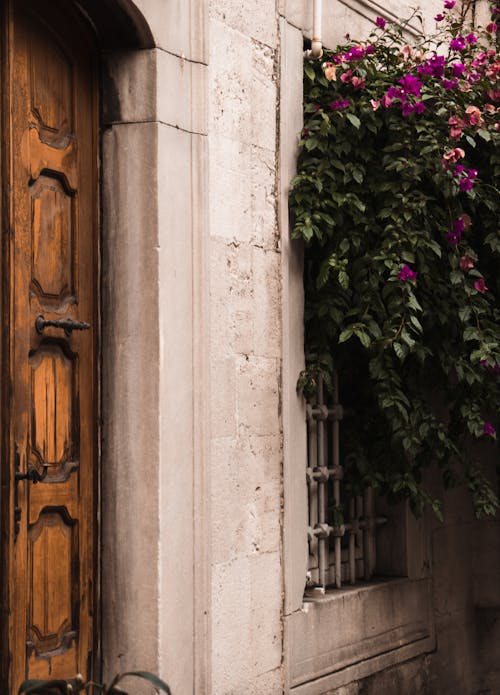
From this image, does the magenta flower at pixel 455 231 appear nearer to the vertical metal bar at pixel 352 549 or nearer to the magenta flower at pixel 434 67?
the magenta flower at pixel 434 67

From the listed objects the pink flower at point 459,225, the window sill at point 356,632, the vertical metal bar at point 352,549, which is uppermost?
the pink flower at point 459,225

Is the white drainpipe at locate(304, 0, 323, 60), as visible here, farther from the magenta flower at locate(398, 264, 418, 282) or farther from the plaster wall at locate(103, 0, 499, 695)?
the magenta flower at locate(398, 264, 418, 282)

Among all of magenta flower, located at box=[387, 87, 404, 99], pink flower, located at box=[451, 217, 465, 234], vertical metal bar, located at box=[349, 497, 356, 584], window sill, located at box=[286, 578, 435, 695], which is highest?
magenta flower, located at box=[387, 87, 404, 99]

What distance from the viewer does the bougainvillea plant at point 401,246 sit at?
6.18 metres

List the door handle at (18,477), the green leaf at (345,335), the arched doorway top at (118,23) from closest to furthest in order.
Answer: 1. the door handle at (18,477)
2. the arched doorway top at (118,23)
3. the green leaf at (345,335)

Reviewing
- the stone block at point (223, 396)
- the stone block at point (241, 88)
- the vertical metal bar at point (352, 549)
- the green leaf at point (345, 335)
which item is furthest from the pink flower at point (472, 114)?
the vertical metal bar at point (352, 549)

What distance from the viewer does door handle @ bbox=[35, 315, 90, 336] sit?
15.7 ft

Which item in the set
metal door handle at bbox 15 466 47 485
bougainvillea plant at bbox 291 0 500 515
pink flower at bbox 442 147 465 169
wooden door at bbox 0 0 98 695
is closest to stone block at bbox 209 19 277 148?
bougainvillea plant at bbox 291 0 500 515

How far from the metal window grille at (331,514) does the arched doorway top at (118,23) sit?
213 cm

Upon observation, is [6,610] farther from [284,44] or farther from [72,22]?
[284,44]

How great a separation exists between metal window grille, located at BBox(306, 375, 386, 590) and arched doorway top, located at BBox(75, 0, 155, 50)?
6.98 feet

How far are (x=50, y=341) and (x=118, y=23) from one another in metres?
1.21

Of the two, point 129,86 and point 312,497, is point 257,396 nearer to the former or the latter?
point 312,497

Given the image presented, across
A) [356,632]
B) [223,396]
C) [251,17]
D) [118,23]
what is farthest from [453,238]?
[118,23]
